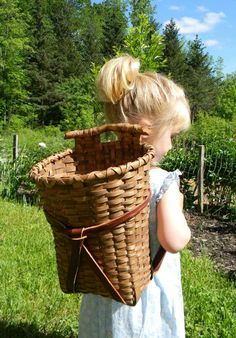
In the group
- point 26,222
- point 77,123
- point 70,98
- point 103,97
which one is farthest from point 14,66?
point 103,97

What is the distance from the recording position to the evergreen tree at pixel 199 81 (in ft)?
120

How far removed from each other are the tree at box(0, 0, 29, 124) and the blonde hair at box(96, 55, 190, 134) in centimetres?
3084

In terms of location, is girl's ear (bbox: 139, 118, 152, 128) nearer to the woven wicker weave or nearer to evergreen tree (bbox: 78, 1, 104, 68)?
the woven wicker weave

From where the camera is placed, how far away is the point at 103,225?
1.45 meters

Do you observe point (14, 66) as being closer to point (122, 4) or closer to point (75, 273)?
point (122, 4)

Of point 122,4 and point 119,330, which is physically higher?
point 122,4

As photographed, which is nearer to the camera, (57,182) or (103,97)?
(57,182)

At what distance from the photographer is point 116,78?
5.69 ft

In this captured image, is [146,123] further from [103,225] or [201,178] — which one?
[201,178]

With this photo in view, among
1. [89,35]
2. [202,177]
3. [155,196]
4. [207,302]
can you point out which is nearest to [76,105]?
[89,35]

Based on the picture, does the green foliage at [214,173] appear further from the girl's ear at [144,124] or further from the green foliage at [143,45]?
the girl's ear at [144,124]

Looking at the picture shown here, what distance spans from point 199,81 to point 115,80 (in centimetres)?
3587

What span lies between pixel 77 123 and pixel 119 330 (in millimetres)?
26621

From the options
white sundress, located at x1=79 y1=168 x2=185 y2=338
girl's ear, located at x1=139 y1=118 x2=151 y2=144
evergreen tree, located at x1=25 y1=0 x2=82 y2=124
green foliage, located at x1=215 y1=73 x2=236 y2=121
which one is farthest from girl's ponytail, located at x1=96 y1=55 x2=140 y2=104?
evergreen tree, located at x1=25 y1=0 x2=82 y2=124
